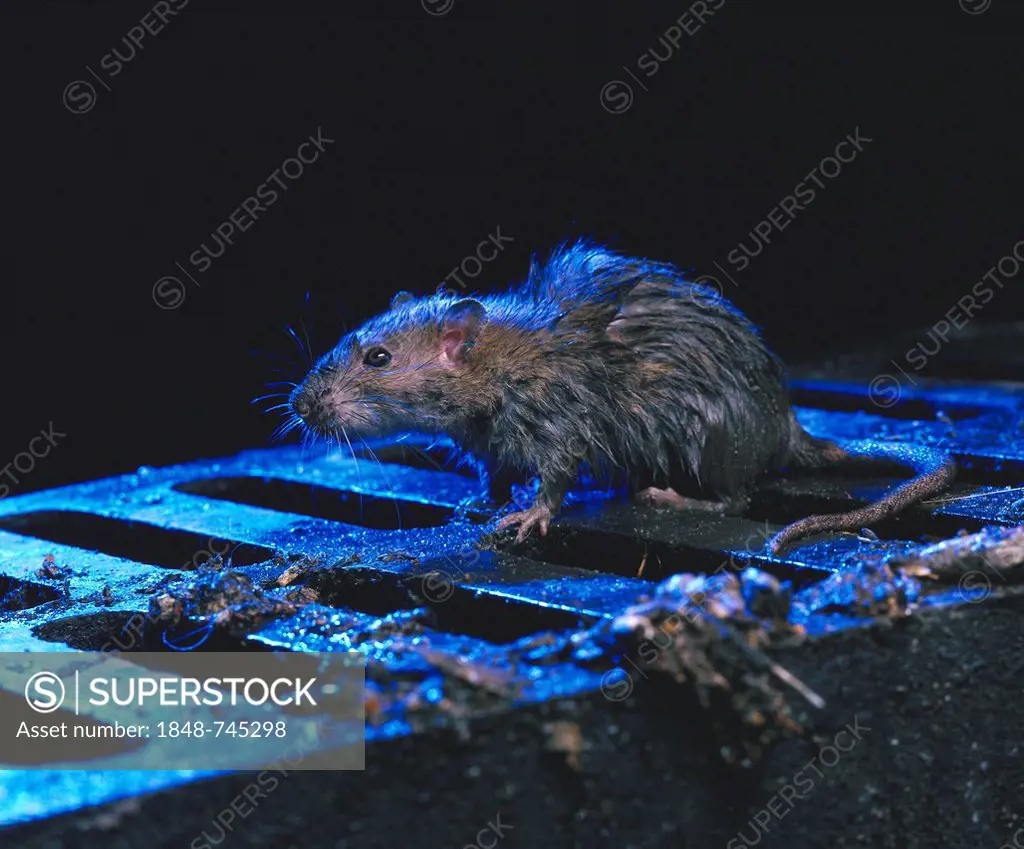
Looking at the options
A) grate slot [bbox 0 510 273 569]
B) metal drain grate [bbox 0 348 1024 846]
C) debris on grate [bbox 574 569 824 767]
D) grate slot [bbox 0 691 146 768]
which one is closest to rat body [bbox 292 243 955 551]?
metal drain grate [bbox 0 348 1024 846]

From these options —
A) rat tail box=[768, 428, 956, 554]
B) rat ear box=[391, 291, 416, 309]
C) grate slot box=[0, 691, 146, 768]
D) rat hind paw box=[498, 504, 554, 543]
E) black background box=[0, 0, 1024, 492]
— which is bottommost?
grate slot box=[0, 691, 146, 768]

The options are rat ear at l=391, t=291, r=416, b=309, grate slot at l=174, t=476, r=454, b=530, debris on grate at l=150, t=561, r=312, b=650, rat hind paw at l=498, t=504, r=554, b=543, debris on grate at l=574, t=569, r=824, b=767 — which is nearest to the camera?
debris on grate at l=574, t=569, r=824, b=767

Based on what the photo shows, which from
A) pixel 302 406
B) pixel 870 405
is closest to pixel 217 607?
pixel 302 406

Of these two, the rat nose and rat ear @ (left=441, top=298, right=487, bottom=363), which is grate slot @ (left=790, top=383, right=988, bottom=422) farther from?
the rat nose

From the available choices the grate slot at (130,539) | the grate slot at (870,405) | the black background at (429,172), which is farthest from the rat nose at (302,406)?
the grate slot at (870,405)

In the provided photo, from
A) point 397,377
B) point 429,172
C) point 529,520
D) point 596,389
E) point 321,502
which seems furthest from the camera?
point 429,172

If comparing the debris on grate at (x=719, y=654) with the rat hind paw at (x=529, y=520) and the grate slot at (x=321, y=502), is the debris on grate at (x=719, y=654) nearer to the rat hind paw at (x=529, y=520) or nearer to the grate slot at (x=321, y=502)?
the rat hind paw at (x=529, y=520)

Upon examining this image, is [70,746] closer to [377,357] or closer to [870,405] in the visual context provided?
[377,357]
